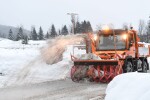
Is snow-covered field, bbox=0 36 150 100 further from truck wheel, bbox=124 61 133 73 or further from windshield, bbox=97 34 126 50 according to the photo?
truck wheel, bbox=124 61 133 73

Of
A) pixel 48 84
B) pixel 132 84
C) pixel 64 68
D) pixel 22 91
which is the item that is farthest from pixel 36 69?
pixel 132 84

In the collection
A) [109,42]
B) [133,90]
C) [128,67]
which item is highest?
[109,42]

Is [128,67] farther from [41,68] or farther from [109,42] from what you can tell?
[41,68]

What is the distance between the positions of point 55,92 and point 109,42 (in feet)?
18.9

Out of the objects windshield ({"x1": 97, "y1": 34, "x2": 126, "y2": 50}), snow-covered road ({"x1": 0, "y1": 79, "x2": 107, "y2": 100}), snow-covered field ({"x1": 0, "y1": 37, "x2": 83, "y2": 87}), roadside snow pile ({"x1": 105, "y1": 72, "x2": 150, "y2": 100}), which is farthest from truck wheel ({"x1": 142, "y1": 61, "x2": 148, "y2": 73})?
roadside snow pile ({"x1": 105, "y1": 72, "x2": 150, "y2": 100})

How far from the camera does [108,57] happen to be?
1812 centimetres

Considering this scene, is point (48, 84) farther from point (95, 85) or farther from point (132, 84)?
point (132, 84)

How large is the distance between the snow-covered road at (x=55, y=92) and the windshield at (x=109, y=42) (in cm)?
248

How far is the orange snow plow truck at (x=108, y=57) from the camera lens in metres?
17.5

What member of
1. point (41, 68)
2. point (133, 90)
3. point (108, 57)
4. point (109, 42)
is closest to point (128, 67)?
point (108, 57)

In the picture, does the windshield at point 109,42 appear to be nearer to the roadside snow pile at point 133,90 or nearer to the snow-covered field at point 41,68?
the snow-covered field at point 41,68

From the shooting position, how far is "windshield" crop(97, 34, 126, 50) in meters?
19.1

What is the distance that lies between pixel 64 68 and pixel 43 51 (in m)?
4.41

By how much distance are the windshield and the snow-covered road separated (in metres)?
2.48
